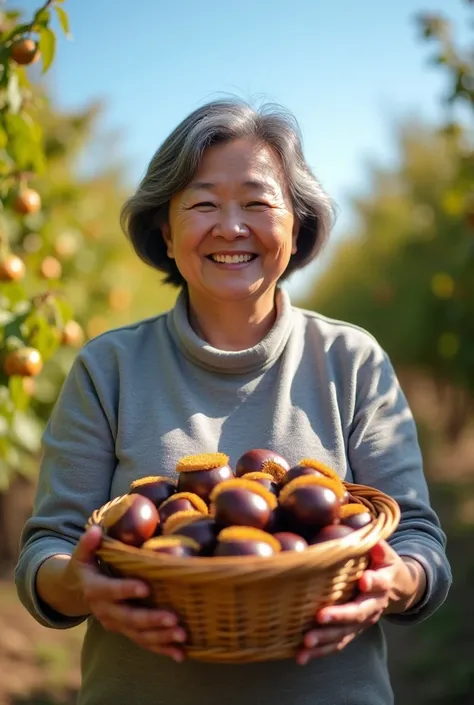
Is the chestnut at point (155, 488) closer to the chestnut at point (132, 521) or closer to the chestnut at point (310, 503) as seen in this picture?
the chestnut at point (132, 521)

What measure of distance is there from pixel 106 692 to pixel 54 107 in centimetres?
547

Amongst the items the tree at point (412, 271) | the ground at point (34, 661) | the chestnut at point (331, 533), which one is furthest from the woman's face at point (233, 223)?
the tree at point (412, 271)

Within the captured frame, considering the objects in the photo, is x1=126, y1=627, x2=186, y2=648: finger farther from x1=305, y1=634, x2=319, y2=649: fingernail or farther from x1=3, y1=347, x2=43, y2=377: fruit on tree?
x1=3, y1=347, x2=43, y2=377: fruit on tree

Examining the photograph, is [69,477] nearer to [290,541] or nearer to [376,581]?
[290,541]

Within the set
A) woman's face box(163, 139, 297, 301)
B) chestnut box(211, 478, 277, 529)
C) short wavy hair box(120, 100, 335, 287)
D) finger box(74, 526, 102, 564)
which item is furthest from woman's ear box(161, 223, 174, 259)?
finger box(74, 526, 102, 564)

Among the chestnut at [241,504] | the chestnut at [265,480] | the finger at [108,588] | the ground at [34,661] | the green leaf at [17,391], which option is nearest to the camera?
the finger at [108,588]

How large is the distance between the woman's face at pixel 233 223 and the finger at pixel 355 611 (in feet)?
2.75

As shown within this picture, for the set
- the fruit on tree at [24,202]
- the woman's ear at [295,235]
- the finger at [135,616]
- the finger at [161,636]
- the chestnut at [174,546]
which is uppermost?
the fruit on tree at [24,202]

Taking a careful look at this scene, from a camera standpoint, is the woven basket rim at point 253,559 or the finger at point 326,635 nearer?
the woven basket rim at point 253,559

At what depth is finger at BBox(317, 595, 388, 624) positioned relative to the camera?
181cm

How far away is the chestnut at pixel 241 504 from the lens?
1887 mm

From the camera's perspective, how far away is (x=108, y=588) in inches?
71.4

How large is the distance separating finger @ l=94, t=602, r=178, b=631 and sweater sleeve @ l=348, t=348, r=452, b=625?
25.0 inches

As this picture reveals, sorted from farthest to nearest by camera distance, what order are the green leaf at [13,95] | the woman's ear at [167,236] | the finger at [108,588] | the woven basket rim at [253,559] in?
the green leaf at [13,95], the woman's ear at [167,236], the finger at [108,588], the woven basket rim at [253,559]
